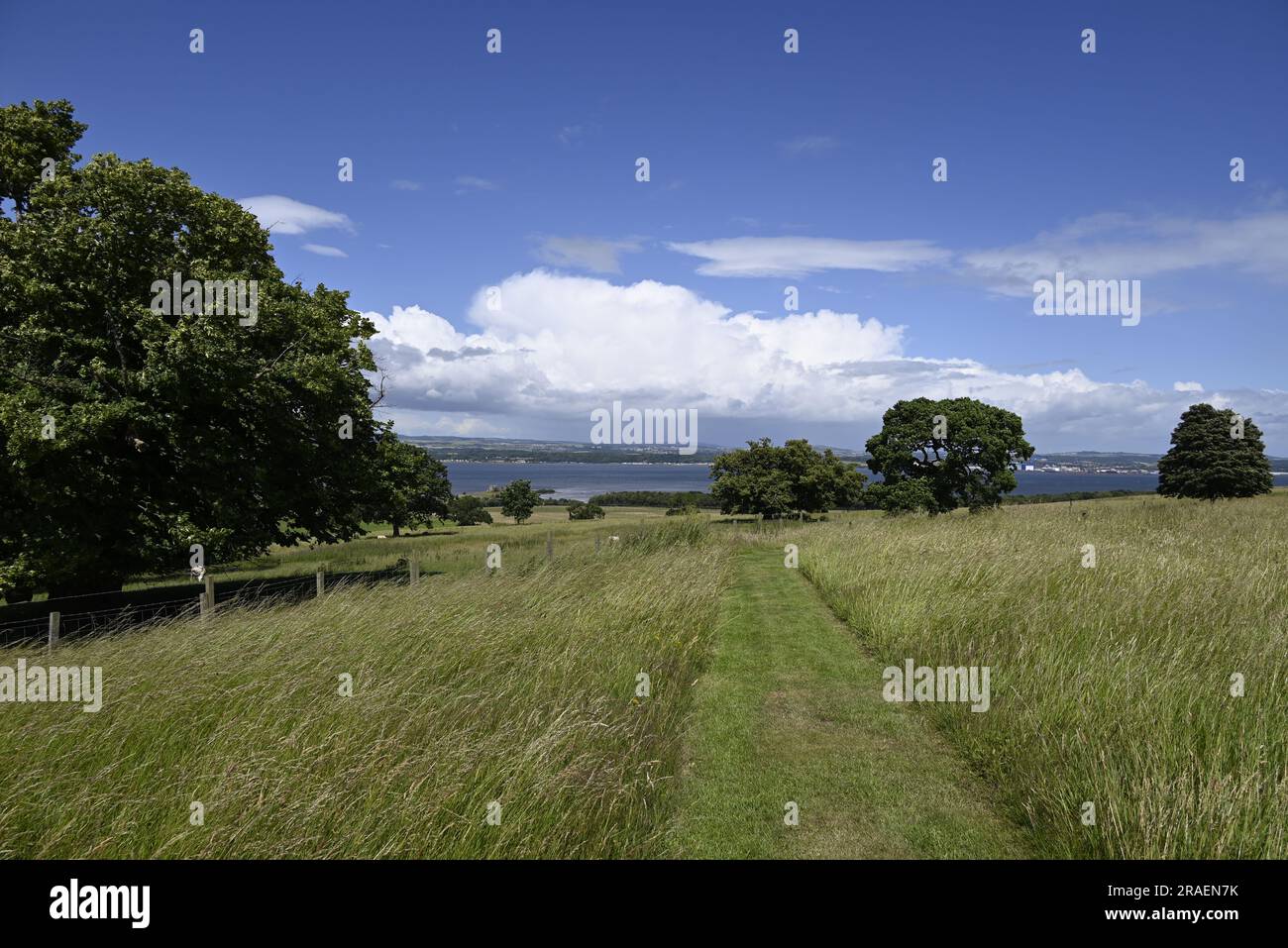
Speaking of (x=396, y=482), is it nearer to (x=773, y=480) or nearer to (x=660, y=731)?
(x=660, y=731)

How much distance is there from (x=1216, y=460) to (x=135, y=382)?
7410 centimetres

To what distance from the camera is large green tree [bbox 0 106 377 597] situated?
1259 centimetres

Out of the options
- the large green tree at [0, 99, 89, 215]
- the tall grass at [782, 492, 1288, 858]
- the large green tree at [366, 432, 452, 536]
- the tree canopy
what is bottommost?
the tree canopy

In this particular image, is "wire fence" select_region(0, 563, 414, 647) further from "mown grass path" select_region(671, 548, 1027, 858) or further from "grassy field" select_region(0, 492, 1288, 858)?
"mown grass path" select_region(671, 548, 1027, 858)

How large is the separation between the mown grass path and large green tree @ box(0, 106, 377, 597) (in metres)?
13.2

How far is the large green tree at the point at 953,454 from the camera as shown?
40.6 meters

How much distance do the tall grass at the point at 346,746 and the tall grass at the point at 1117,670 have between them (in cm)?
346

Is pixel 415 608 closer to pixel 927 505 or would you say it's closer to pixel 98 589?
pixel 98 589

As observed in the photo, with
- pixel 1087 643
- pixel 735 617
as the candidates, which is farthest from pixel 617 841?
pixel 735 617

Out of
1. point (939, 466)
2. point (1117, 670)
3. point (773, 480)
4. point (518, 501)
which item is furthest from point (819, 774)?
point (518, 501)

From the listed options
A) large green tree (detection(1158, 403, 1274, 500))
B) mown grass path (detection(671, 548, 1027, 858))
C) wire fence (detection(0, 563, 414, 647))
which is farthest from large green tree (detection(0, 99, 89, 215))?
large green tree (detection(1158, 403, 1274, 500))

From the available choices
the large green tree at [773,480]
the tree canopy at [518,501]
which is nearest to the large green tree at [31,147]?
the large green tree at [773,480]

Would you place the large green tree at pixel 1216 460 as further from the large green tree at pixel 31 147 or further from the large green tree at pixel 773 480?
the large green tree at pixel 31 147
